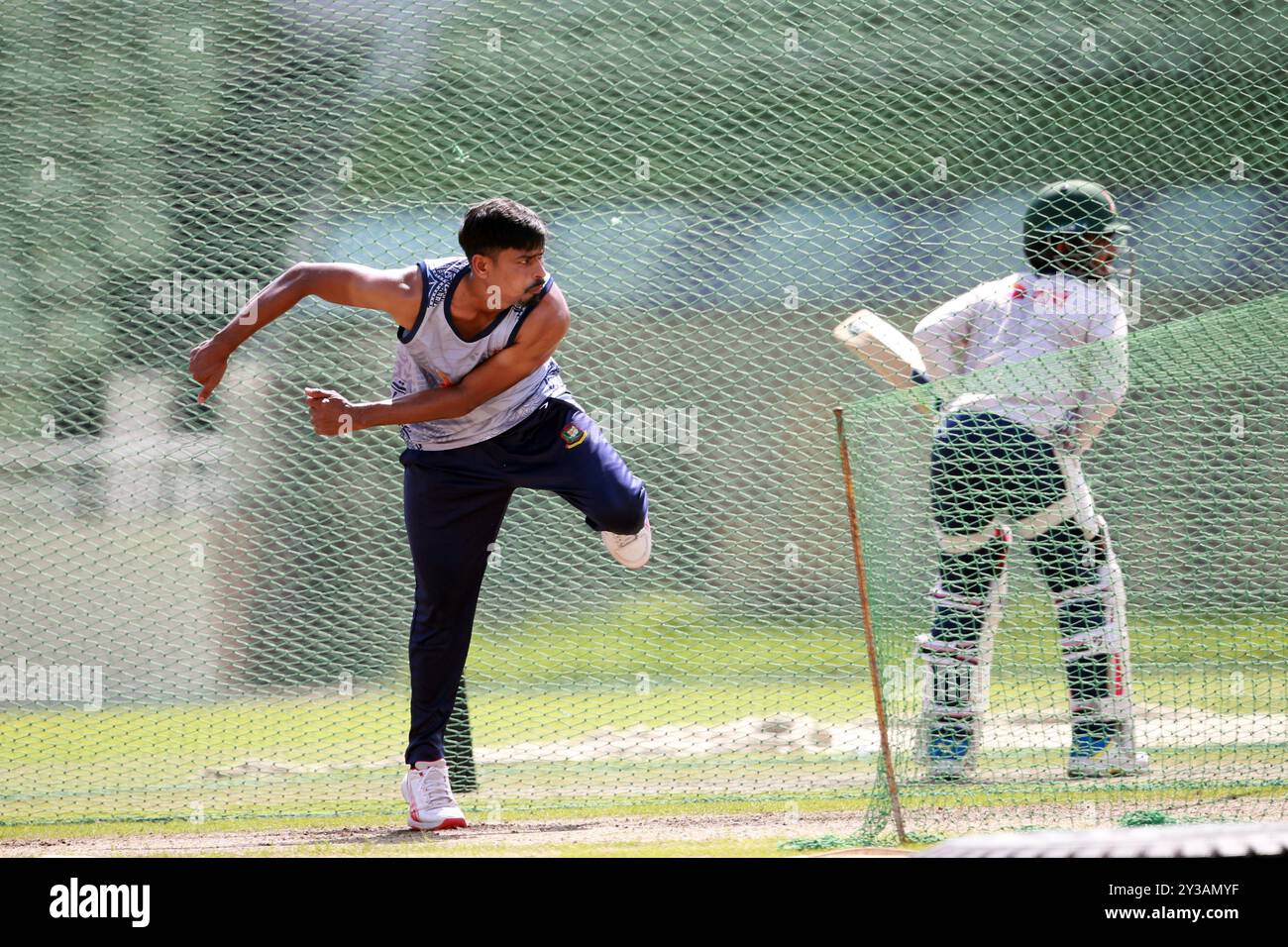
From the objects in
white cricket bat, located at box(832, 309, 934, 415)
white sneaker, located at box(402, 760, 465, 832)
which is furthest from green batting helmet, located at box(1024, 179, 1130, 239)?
white sneaker, located at box(402, 760, 465, 832)

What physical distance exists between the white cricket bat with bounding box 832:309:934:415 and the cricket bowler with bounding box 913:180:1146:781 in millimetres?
68

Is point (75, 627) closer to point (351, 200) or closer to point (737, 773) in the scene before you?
point (351, 200)

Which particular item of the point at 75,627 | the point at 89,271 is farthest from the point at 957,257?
the point at 75,627

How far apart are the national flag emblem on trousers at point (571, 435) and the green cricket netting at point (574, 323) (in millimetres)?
1277

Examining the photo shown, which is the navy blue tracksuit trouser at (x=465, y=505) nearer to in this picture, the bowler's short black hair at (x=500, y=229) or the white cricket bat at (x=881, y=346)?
the bowler's short black hair at (x=500, y=229)

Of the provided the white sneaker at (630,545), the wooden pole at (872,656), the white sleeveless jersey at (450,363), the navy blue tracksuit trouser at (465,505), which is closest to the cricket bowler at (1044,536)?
the wooden pole at (872,656)

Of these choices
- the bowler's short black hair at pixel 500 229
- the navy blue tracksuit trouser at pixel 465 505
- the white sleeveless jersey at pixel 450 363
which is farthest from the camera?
the navy blue tracksuit trouser at pixel 465 505

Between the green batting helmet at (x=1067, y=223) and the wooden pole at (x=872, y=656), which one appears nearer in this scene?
the wooden pole at (x=872, y=656)

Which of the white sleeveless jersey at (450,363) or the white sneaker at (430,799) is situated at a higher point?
the white sleeveless jersey at (450,363)

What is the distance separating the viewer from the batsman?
4.06 m

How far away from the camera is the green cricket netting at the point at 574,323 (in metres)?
5.20

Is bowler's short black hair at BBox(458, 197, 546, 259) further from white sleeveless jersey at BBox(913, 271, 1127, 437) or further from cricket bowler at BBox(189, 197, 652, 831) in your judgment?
white sleeveless jersey at BBox(913, 271, 1127, 437)

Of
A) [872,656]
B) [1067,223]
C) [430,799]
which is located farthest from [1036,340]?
[430,799]

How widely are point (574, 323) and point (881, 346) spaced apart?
201 cm
